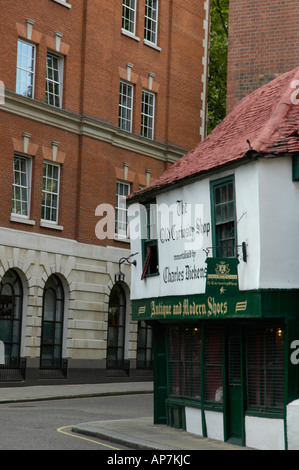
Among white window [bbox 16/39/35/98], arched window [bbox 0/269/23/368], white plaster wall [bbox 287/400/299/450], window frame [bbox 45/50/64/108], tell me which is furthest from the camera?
window frame [bbox 45/50/64/108]

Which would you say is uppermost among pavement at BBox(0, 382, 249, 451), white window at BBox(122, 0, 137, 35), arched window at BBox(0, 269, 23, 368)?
white window at BBox(122, 0, 137, 35)

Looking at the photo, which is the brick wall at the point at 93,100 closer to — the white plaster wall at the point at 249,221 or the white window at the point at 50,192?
the white window at the point at 50,192

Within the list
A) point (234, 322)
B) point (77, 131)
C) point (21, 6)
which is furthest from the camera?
point (77, 131)

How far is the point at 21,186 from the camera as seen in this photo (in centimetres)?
3195

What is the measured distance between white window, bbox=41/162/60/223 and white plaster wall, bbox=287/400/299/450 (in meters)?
19.2

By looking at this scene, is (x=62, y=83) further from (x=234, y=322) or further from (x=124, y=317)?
(x=234, y=322)

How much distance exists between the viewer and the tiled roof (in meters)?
15.9

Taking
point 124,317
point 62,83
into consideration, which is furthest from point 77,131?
point 124,317

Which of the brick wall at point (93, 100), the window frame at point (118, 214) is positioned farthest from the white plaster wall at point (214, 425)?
the window frame at point (118, 214)

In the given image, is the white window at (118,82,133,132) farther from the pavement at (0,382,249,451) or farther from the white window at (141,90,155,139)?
the pavement at (0,382,249,451)

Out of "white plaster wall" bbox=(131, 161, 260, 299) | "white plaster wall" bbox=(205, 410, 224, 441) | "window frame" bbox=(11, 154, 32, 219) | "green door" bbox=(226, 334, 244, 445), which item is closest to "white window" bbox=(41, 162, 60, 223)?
"window frame" bbox=(11, 154, 32, 219)

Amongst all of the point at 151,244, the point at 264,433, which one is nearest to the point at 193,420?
the point at 264,433
